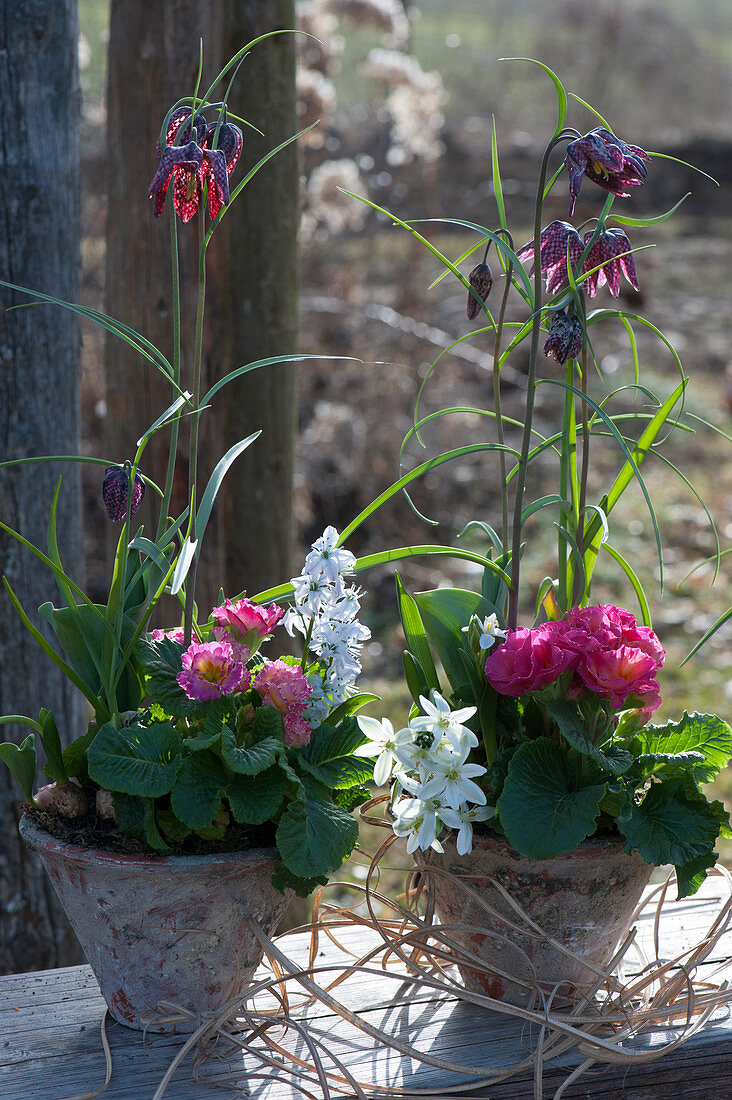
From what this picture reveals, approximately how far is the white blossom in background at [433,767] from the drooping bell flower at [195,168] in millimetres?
515

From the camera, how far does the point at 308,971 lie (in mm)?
980

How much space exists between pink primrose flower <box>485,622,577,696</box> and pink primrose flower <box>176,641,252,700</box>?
24 cm

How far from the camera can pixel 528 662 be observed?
95 centimetres

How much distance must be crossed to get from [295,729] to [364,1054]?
1.13ft

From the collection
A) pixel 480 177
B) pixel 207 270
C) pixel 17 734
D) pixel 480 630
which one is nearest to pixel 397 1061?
pixel 480 630

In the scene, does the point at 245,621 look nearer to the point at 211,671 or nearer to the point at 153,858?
the point at 211,671

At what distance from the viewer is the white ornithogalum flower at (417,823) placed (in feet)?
3.10

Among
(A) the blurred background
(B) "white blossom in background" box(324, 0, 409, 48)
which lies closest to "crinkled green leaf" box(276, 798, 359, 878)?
(A) the blurred background

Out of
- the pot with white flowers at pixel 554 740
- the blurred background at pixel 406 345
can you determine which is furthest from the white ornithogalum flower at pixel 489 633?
the blurred background at pixel 406 345

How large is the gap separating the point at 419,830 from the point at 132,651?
0.33 metres

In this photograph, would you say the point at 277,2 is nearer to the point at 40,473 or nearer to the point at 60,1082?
the point at 40,473

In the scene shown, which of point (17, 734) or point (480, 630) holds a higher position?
point (480, 630)

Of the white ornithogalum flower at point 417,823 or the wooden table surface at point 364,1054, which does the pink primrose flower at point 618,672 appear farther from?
the wooden table surface at point 364,1054

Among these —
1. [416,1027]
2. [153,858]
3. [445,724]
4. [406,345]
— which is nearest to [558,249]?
[445,724]
